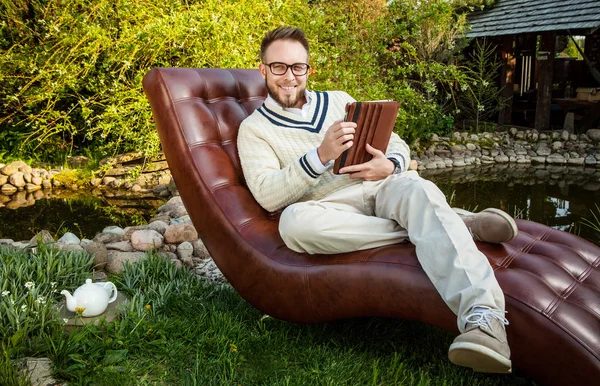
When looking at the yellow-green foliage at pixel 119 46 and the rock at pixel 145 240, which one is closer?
the rock at pixel 145 240

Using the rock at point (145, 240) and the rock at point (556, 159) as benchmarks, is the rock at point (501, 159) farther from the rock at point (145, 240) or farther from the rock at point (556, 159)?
the rock at point (145, 240)

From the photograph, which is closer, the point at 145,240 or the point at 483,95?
the point at 145,240

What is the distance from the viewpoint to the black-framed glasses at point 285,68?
256 centimetres

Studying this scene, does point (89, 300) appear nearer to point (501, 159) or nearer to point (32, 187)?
point (32, 187)

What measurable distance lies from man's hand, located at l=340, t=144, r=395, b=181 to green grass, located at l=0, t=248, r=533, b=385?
73 centimetres

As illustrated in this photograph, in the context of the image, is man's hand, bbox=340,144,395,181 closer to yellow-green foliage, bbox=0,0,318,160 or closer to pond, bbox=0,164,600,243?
pond, bbox=0,164,600,243

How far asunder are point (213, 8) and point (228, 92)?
3.69 m

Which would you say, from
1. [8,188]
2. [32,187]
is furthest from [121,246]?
[8,188]

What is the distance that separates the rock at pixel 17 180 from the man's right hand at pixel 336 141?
5912 mm

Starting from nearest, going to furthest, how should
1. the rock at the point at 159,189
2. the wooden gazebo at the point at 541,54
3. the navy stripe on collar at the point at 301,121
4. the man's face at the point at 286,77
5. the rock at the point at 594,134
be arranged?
the man's face at the point at 286,77 → the navy stripe on collar at the point at 301,121 → the rock at the point at 159,189 → the rock at the point at 594,134 → the wooden gazebo at the point at 541,54

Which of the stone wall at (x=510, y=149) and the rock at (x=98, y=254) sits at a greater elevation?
the rock at (x=98, y=254)

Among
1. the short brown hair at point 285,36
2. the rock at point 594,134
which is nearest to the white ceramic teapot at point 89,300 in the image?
the short brown hair at point 285,36

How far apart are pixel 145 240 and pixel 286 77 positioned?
5.71 ft

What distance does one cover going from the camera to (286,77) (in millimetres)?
2592
